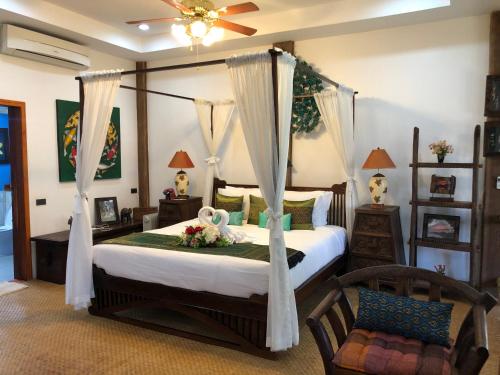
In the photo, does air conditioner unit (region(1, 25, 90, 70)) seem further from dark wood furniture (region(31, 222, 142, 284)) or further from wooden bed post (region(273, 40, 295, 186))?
wooden bed post (region(273, 40, 295, 186))

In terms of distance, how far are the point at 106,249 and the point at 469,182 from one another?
361 cm

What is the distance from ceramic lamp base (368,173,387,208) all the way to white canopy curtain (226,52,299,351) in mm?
1806

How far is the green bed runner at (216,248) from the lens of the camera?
3186mm

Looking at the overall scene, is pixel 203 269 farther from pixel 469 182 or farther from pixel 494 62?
pixel 494 62

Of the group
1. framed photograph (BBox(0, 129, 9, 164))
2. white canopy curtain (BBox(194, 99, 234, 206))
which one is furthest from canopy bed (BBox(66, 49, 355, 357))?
framed photograph (BBox(0, 129, 9, 164))

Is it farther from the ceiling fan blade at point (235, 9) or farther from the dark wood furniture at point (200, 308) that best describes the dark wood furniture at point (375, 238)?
the ceiling fan blade at point (235, 9)

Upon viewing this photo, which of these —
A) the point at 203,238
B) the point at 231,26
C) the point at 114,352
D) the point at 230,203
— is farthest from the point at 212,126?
the point at 114,352

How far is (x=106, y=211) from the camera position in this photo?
5523mm

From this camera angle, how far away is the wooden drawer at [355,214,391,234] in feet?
13.6

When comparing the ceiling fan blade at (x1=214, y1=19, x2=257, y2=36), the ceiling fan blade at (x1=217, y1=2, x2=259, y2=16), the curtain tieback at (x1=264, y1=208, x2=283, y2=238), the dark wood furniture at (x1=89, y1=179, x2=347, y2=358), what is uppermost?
the ceiling fan blade at (x1=217, y1=2, x2=259, y2=16)

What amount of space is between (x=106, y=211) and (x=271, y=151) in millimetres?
3431

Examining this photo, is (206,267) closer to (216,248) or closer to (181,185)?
(216,248)

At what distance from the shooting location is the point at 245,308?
3002mm

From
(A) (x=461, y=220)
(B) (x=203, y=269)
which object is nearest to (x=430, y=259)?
(A) (x=461, y=220)
